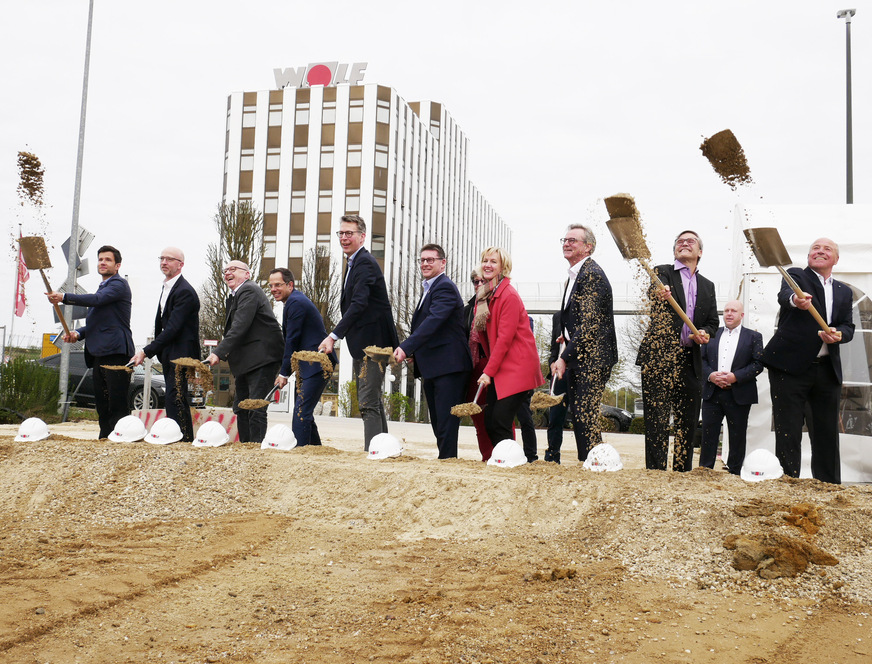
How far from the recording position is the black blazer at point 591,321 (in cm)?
580

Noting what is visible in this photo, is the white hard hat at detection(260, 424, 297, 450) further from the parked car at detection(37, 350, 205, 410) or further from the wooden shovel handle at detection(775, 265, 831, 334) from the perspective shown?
the parked car at detection(37, 350, 205, 410)

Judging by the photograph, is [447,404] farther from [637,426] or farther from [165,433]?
[637,426]

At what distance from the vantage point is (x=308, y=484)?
5.33 meters

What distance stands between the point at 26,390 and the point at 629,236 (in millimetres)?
11679

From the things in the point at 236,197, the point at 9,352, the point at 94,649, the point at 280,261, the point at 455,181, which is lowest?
the point at 94,649

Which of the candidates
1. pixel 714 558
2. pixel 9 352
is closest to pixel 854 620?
pixel 714 558

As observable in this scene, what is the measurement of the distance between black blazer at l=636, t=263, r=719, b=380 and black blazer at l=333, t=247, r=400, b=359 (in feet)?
6.90

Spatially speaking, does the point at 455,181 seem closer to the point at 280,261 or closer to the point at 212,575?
the point at 280,261

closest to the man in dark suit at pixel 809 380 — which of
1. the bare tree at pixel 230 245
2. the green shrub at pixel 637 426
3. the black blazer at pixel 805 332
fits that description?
the black blazer at pixel 805 332

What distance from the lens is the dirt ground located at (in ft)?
9.25

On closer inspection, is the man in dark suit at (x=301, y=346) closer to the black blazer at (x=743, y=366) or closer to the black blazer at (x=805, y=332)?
the black blazer at (x=743, y=366)

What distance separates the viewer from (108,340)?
7258 mm

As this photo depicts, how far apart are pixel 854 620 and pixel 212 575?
109 inches

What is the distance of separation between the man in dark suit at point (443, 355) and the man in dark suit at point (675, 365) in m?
1.44
